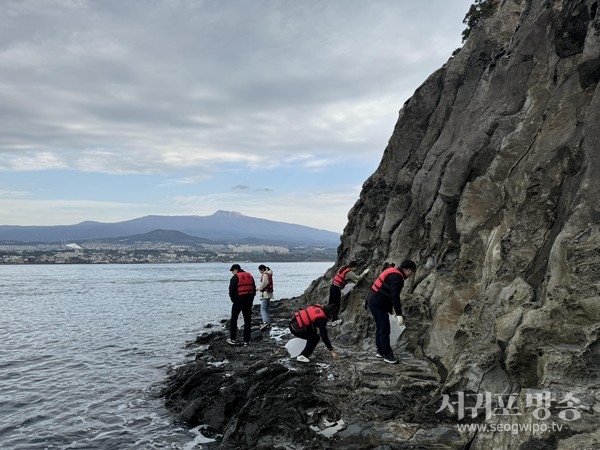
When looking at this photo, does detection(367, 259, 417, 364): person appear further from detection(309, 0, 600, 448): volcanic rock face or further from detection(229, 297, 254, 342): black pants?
detection(229, 297, 254, 342): black pants

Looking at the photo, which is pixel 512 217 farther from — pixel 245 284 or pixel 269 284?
pixel 269 284

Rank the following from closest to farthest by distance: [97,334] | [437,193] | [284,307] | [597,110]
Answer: [597,110]
[437,193]
[97,334]
[284,307]

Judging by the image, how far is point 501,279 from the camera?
11.9 metres

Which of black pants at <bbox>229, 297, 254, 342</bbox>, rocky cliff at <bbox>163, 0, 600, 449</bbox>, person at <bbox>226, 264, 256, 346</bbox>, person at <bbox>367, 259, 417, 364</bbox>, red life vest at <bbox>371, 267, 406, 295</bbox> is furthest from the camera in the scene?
black pants at <bbox>229, 297, 254, 342</bbox>

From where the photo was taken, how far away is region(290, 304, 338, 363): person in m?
13.6

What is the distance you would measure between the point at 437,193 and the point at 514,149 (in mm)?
4466

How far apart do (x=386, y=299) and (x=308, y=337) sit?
9.26ft

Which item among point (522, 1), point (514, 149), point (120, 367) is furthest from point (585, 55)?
point (120, 367)

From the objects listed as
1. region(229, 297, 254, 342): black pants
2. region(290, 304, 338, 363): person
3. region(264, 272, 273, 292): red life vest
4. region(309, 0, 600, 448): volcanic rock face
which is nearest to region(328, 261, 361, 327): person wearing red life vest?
region(309, 0, 600, 448): volcanic rock face

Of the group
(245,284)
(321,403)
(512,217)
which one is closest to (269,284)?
(245,284)

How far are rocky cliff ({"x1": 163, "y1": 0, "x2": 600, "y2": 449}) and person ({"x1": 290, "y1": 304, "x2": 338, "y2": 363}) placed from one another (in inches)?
41.3

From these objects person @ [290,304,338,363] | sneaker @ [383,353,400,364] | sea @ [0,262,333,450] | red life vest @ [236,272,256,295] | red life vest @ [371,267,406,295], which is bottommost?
sea @ [0,262,333,450]

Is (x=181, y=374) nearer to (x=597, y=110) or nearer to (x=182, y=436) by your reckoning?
(x=182, y=436)

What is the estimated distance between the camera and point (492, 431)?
317 inches
